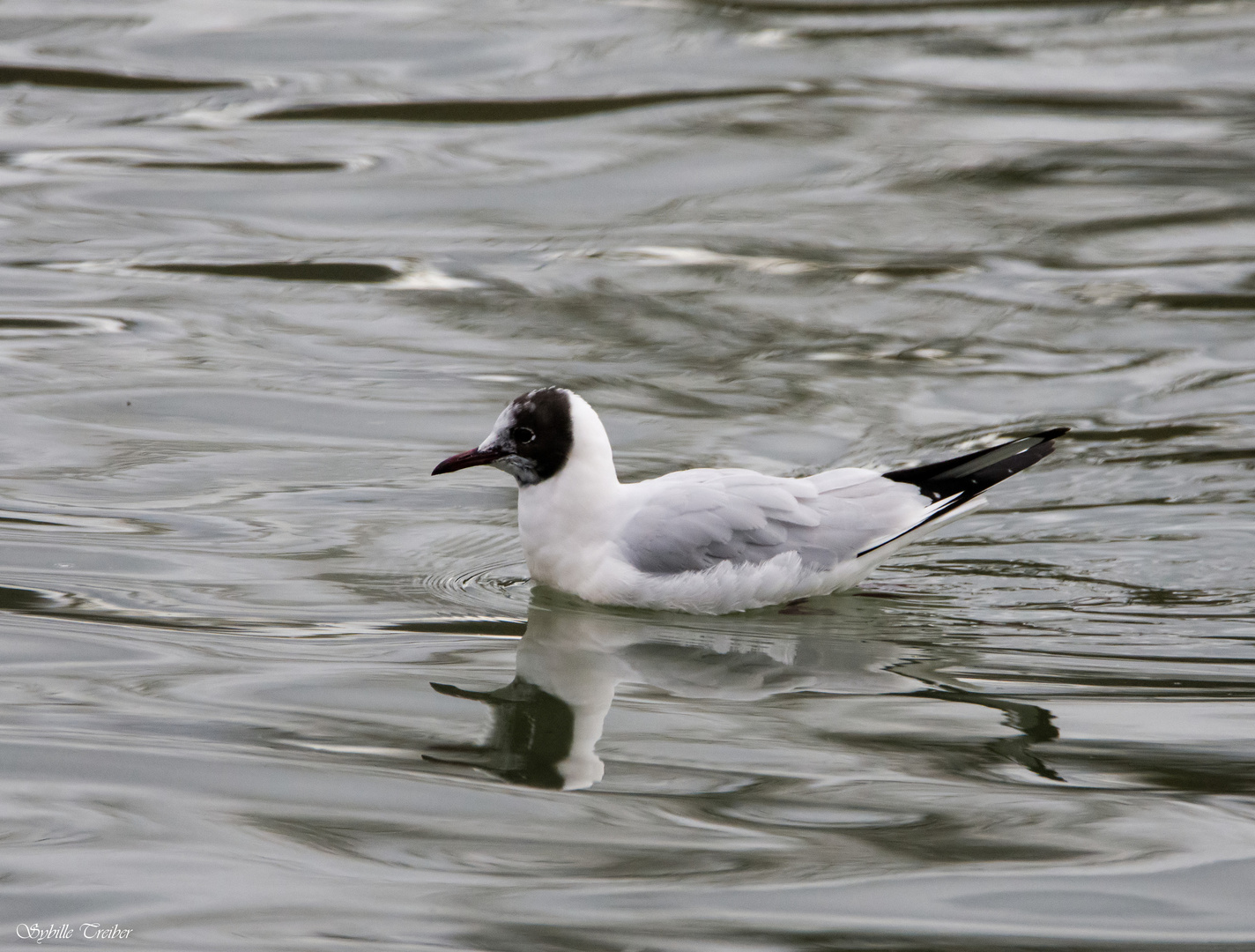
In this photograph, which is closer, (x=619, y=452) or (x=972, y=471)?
(x=972, y=471)

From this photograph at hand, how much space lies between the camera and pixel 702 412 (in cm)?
800

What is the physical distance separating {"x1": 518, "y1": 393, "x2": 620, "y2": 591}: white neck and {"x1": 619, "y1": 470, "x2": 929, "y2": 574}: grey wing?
0.41ft

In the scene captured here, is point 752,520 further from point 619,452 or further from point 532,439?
point 619,452

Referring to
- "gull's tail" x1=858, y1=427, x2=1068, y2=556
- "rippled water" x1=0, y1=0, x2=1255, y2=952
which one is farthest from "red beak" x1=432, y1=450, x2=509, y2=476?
"gull's tail" x1=858, y1=427, x2=1068, y2=556

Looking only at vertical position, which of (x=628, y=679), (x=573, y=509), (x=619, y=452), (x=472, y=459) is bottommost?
(x=628, y=679)

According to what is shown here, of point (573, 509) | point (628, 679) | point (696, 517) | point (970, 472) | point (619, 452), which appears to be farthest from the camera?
point (619, 452)

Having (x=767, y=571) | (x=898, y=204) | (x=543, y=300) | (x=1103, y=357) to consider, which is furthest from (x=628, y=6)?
(x=767, y=571)

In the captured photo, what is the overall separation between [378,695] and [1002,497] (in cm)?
312

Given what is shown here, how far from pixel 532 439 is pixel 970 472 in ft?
5.07

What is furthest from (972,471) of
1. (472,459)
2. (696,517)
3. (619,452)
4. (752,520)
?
(619,452)

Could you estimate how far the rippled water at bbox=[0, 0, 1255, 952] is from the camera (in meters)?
4.04

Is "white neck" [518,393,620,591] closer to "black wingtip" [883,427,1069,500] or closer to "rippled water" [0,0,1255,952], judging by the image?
"rippled water" [0,0,1255,952]

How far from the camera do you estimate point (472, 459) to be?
237 inches

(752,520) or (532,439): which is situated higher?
(532,439)
